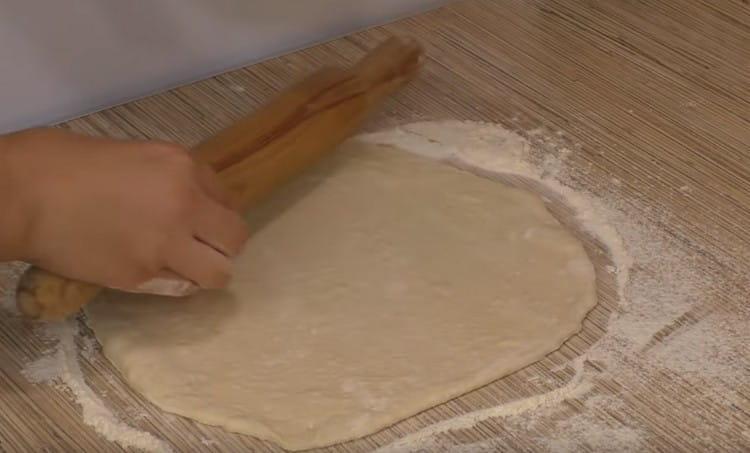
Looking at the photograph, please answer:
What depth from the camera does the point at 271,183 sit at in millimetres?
953

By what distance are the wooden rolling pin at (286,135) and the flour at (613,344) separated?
91 millimetres

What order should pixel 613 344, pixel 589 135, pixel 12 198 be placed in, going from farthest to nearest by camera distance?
1. pixel 589 135
2. pixel 613 344
3. pixel 12 198

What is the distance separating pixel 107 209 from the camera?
2.45 feet

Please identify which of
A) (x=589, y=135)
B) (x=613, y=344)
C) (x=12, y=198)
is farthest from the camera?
(x=589, y=135)

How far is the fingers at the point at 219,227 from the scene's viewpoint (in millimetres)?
789

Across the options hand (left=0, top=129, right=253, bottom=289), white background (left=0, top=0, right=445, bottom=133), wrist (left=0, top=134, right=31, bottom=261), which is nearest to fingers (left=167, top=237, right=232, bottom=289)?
hand (left=0, top=129, right=253, bottom=289)

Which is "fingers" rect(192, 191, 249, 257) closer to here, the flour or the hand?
the hand

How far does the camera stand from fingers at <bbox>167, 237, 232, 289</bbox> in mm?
784

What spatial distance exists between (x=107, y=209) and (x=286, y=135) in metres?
0.25

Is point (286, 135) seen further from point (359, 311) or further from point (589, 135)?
point (589, 135)

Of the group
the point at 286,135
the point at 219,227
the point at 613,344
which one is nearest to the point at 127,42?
the point at 286,135

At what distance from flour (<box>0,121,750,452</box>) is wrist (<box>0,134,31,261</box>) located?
170mm

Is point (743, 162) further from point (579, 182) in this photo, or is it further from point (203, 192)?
point (203, 192)

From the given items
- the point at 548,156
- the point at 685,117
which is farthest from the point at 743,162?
the point at 548,156
